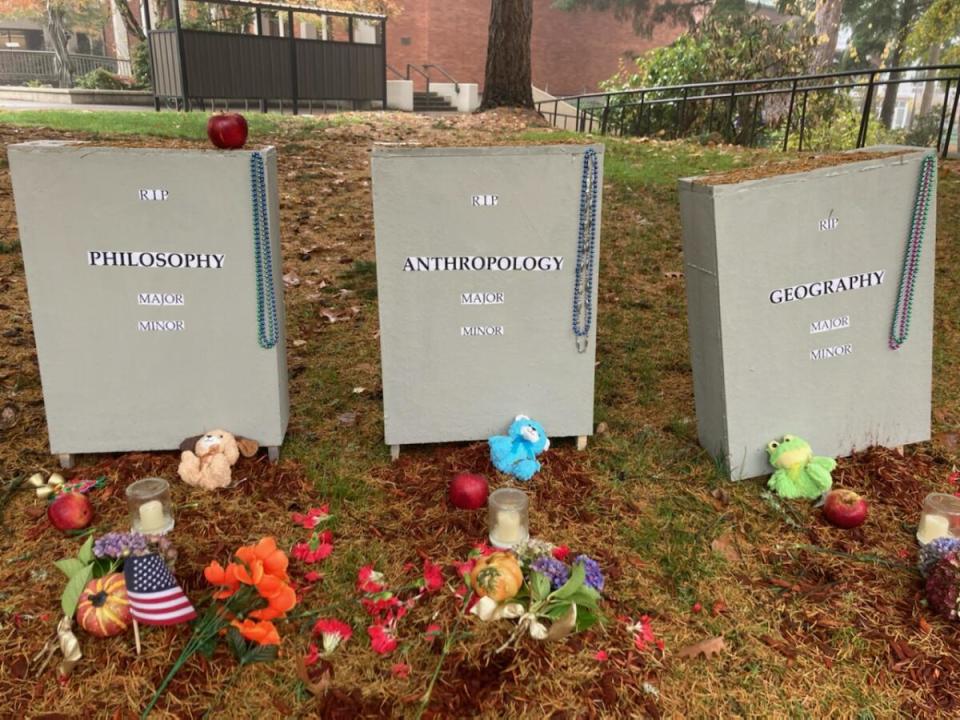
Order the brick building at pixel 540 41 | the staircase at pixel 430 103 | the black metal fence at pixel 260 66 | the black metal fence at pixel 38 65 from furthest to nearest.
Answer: the black metal fence at pixel 38 65 < the brick building at pixel 540 41 < the staircase at pixel 430 103 < the black metal fence at pixel 260 66

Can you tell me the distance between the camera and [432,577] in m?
2.36

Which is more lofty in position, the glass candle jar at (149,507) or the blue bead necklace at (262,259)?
the blue bead necklace at (262,259)

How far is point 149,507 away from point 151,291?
2.64ft

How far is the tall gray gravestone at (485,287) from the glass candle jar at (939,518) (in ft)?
4.14

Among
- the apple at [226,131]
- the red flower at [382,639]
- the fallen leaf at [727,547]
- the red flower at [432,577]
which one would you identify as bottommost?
the fallen leaf at [727,547]

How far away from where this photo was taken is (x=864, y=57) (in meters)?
27.4

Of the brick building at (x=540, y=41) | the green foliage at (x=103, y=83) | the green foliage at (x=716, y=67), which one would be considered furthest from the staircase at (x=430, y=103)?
the green foliage at (x=716, y=67)

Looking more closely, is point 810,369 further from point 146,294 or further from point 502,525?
point 146,294

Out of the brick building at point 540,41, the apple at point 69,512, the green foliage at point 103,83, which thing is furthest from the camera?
the brick building at point 540,41

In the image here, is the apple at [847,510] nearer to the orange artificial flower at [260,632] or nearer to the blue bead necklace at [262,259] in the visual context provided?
the orange artificial flower at [260,632]

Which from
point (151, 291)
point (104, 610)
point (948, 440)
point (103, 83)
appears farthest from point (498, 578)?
point (103, 83)

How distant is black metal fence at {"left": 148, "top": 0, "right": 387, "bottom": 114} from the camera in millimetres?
13406

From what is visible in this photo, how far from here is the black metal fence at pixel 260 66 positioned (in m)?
13.4

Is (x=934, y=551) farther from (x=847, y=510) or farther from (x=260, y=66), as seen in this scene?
(x=260, y=66)
